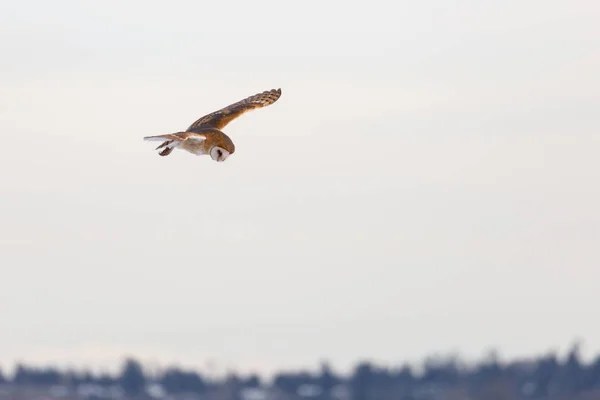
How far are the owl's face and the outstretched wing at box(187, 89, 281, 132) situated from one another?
2737 millimetres

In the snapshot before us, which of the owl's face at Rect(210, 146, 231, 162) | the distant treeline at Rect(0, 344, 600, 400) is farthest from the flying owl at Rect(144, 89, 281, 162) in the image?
the distant treeline at Rect(0, 344, 600, 400)

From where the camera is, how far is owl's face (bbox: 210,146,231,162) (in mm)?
46322

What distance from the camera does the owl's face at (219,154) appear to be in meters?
46.3

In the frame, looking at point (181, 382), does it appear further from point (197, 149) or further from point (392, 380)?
point (197, 149)

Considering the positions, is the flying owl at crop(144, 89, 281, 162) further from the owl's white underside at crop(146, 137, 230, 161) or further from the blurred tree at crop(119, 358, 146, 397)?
the blurred tree at crop(119, 358, 146, 397)

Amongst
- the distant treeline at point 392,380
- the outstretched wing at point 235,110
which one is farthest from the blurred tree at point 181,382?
the outstretched wing at point 235,110

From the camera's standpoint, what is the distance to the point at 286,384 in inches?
6663

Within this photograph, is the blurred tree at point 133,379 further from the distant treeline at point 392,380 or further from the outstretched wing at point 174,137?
the outstretched wing at point 174,137

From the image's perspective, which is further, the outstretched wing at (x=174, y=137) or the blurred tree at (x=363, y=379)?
the blurred tree at (x=363, y=379)

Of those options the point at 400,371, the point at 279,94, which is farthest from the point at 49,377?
the point at 279,94

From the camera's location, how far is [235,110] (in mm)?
52844

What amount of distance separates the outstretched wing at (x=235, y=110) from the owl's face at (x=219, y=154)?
274 centimetres

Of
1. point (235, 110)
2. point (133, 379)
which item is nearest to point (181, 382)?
point (133, 379)

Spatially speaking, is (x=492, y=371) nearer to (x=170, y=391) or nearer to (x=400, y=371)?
(x=400, y=371)
